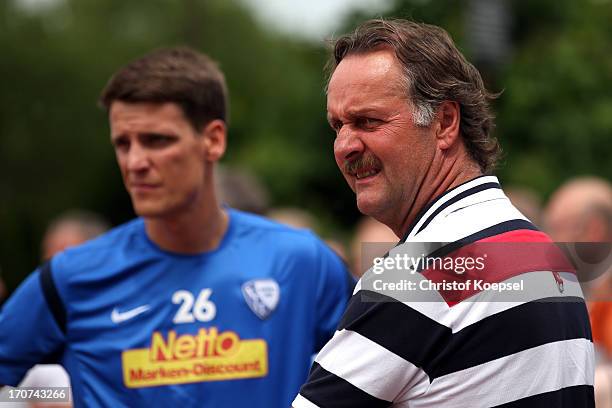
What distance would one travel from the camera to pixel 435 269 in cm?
229

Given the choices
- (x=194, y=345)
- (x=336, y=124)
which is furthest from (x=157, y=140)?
(x=336, y=124)

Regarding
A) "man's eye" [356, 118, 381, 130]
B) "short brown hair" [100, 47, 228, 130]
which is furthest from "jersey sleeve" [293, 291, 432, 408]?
"short brown hair" [100, 47, 228, 130]

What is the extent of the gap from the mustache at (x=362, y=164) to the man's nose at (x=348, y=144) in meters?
0.01

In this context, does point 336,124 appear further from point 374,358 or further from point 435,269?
point 374,358

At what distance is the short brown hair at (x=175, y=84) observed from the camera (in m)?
4.00

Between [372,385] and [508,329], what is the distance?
345mm

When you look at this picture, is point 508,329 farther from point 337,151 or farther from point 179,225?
point 179,225

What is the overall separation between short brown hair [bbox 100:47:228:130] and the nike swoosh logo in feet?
2.67

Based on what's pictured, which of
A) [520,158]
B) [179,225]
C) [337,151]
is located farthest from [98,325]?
[520,158]

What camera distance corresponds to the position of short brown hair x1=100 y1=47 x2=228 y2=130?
400cm

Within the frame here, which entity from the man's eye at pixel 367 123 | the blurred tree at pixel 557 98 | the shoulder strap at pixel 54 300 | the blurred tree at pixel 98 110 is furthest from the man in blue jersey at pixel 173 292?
the blurred tree at pixel 98 110

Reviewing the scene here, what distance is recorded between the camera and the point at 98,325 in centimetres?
378

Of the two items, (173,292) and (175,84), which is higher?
(175,84)

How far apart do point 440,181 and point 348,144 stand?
0.27 m
